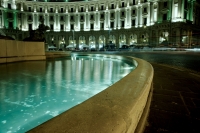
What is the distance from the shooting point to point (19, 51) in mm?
9758

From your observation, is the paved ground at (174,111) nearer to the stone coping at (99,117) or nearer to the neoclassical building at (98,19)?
the stone coping at (99,117)

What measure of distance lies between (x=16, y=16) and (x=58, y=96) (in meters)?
58.8

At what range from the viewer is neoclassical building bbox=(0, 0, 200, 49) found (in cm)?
4088

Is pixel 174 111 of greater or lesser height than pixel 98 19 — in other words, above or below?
below

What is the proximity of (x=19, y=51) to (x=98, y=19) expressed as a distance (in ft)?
162

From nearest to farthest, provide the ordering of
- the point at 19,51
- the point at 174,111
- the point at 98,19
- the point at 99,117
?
the point at 99,117
the point at 174,111
the point at 19,51
the point at 98,19

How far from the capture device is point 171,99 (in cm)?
256

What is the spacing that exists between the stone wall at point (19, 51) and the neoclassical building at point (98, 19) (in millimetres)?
34127

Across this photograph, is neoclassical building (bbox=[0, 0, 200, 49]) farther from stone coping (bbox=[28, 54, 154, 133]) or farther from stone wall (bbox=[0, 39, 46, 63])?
stone coping (bbox=[28, 54, 154, 133])

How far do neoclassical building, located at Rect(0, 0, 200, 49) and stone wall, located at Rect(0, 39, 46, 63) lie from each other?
34127mm

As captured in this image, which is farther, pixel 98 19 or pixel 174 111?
pixel 98 19

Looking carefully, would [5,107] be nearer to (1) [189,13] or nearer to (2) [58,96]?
(2) [58,96]

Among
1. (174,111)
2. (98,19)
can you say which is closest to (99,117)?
(174,111)

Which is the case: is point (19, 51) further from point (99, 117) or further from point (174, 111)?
point (99, 117)
